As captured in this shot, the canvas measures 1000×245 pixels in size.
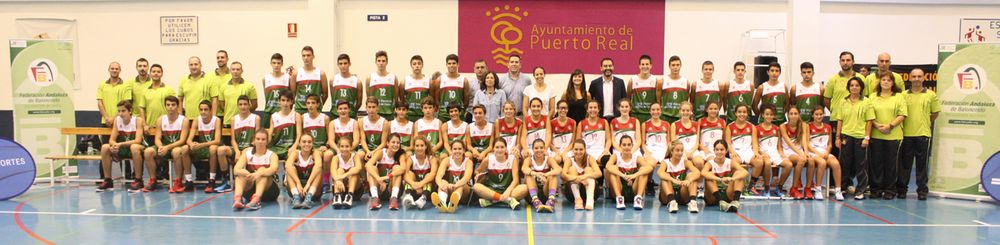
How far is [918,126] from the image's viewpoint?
7949 mm

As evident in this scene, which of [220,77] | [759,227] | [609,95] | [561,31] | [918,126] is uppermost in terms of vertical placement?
[561,31]

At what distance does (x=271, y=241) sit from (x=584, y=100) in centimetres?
417

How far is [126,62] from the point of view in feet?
41.8

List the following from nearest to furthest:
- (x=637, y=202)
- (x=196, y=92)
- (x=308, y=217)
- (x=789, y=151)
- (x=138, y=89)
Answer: (x=308, y=217)
(x=637, y=202)
(x=789, y=151)
(x=196, y=92)
(x=138, y=89)

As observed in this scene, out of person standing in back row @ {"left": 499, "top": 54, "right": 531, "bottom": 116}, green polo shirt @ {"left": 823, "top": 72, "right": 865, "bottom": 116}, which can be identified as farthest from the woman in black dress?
Answer: green polo shirt @ {"left": 823, "top": 72, "right": 865, "bottom": 116}

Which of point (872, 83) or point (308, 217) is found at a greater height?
point (872, 83)

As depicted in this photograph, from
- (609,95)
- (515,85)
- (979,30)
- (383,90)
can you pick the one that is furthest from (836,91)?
(979,30)

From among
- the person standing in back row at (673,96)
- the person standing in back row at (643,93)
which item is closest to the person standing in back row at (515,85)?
the person standing in back row at (643,93)

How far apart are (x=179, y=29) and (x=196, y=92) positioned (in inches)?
167

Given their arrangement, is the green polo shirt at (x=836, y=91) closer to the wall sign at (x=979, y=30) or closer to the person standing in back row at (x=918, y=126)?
the person standing in back row at (x=918, y=126)

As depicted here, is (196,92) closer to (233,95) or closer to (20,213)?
(233,95)

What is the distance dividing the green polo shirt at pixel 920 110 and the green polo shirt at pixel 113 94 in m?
9.56

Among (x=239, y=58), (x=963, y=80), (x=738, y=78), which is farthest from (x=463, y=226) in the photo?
(x=239, y=58)

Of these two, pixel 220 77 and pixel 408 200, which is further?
pixel 220 77
